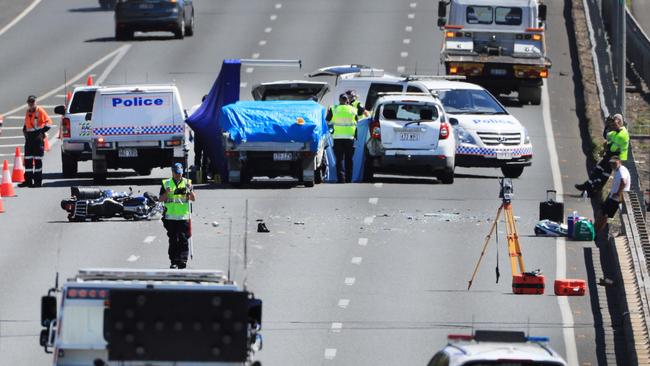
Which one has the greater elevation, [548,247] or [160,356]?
[160,356]

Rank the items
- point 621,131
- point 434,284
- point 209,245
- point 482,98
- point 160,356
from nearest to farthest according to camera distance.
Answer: point 160,356, point 434,284, point 209,245, point 621,131, point 482,98

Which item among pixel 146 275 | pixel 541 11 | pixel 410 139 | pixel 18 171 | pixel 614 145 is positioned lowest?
pixel 18 171

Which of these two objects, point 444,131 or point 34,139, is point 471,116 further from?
point 34,139

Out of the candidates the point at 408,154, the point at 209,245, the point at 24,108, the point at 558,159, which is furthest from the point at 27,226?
the point at 24,108

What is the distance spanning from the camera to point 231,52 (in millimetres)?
57156

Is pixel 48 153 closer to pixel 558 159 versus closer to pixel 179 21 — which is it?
pixel 558 159

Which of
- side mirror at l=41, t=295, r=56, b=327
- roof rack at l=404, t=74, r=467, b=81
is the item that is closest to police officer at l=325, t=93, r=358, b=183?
roof rack at l=404, t=74, r=467, b=81

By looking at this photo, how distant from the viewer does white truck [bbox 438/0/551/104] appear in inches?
1828

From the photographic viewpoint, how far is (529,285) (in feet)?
80.1

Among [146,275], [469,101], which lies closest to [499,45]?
[469,101]

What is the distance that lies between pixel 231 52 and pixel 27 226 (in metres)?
27.7

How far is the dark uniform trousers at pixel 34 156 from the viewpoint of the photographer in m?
34.5

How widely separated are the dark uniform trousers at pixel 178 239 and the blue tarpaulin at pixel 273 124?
8.98m

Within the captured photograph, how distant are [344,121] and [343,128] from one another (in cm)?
13
